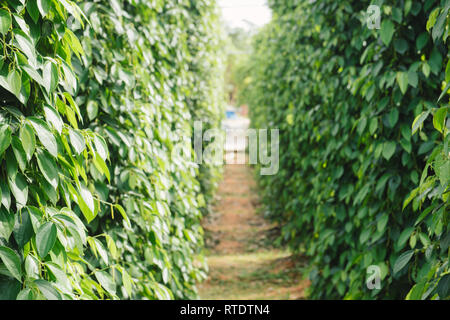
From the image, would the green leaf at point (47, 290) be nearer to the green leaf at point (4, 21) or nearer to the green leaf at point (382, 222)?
the green leaf at point (4, 21)

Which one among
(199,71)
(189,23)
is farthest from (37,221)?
(199,71)

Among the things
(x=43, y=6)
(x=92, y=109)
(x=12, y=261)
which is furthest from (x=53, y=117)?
(x=92, y=109)

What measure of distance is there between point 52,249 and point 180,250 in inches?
76.4

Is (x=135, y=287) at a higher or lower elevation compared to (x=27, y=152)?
lower

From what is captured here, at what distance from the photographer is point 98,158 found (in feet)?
4.96

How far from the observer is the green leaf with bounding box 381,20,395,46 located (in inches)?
92.3

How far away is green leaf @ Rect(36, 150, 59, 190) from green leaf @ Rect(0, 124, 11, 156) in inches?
4.6

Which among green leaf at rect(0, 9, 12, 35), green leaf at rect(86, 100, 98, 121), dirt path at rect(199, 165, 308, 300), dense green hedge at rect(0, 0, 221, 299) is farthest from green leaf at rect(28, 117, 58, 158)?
dirt path at rect(199, 165, 308, 300)

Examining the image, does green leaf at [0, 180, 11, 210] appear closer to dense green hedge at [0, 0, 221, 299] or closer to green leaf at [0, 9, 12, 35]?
dense green hedge at [0, 0, 221, 299]

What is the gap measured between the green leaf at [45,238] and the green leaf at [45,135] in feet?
0.64

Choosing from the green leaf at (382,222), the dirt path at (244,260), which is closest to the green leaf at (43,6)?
the green leaf at (382,222)

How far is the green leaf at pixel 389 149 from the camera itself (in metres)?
2.38

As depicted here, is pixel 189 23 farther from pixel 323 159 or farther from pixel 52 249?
pixel 52 249

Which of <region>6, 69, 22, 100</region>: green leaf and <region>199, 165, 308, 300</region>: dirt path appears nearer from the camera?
<region>6, 69, 22, 100</region>: green leaf
